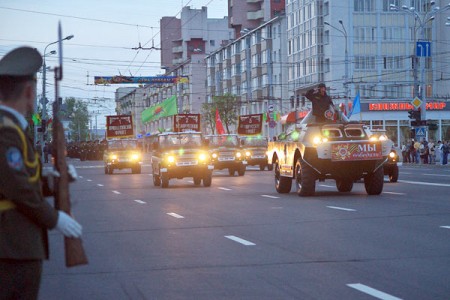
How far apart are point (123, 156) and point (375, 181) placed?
1170 inches

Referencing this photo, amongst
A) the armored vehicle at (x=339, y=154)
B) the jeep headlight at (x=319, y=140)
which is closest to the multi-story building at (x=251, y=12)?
the armored vehicle at (x=339, y=154)

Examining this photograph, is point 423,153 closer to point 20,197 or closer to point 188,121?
point 188,121

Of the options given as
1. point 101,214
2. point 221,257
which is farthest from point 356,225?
point 101,214

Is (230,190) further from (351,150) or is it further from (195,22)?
(195,22)

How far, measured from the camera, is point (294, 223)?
1695 cm

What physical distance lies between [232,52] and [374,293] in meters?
113

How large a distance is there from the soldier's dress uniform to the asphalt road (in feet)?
14.6

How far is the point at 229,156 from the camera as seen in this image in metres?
45.2

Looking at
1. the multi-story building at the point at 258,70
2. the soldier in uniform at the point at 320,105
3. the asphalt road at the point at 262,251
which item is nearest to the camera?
the asphalt road at the point at 262,251

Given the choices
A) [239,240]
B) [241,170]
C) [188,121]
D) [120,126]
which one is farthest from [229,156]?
[239,240]

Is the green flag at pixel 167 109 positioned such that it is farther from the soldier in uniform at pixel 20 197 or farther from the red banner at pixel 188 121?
the soldier in uniform at pixel 20 197

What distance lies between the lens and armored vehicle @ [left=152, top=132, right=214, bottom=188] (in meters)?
33.6

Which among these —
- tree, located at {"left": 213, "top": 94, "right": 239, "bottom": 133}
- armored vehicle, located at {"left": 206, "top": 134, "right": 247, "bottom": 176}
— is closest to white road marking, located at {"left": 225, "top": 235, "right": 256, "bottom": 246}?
armored vehicle, located at {"left": 206, "top": 134, "right": 247, "bottom": 176}

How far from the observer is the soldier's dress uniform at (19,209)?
4.57 m
